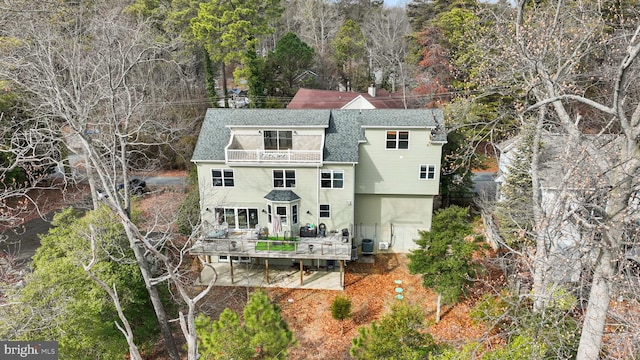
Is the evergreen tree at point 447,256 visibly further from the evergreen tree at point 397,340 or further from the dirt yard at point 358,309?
the evergreen tree at point 397,340

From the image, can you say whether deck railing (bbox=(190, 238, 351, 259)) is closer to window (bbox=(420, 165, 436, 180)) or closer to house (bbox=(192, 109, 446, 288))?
house (bbox=(192, 109, 446, 288))

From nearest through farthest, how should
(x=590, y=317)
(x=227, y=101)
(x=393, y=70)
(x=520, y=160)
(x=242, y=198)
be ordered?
1. (x=590, y=317)
2. (x=520, y=160)
3. (x=242, y=198)
4. (x=227, y=101)
5. (x=393, y=70)

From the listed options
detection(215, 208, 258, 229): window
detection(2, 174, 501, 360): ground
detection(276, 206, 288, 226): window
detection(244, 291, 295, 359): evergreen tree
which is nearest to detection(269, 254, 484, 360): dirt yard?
detection(2, 174, 501, 360): ground

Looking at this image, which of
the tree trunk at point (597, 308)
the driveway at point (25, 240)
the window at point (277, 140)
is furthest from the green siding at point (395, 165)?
the driveway at point (25, 240)

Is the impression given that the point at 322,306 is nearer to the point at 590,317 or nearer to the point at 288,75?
the point at 590,317

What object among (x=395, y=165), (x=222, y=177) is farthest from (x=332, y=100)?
(x=222, y=177)

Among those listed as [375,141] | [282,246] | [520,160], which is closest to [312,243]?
[282,246]
